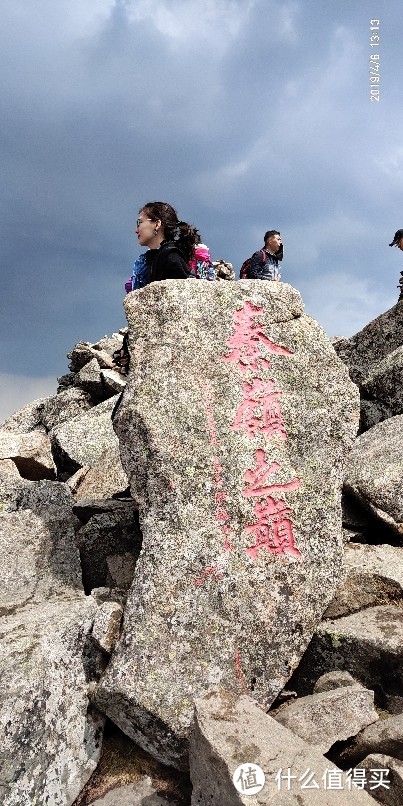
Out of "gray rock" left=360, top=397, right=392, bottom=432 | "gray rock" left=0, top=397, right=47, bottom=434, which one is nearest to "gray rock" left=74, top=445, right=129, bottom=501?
"gray rock" left=360, top=397, right=392, bottom=432

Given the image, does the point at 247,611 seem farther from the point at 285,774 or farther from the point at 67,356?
the point at 67,356

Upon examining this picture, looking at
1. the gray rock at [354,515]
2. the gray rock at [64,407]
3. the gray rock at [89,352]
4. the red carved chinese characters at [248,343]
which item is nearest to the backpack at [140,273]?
the red carved chinese characters at [248,343]

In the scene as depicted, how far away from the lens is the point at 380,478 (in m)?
8.71

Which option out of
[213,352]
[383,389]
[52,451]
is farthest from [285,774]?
[52,451]

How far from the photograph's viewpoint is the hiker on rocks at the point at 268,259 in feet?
42.6

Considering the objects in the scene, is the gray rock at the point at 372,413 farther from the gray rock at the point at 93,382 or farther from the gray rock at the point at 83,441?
the gray rock at the point at 93,382

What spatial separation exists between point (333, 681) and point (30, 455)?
8212mm

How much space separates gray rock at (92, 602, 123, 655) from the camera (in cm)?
628

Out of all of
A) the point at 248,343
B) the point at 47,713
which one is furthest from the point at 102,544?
the point at 248,343

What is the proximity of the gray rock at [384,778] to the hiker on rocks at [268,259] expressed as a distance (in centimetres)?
978

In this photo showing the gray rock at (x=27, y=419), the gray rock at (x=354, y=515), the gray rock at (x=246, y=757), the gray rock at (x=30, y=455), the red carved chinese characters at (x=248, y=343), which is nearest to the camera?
the gray rock at (x=246, y=757)

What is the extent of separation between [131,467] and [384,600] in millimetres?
3680

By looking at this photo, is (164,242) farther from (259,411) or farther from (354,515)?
(354,515)

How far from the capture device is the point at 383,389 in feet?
38.3
